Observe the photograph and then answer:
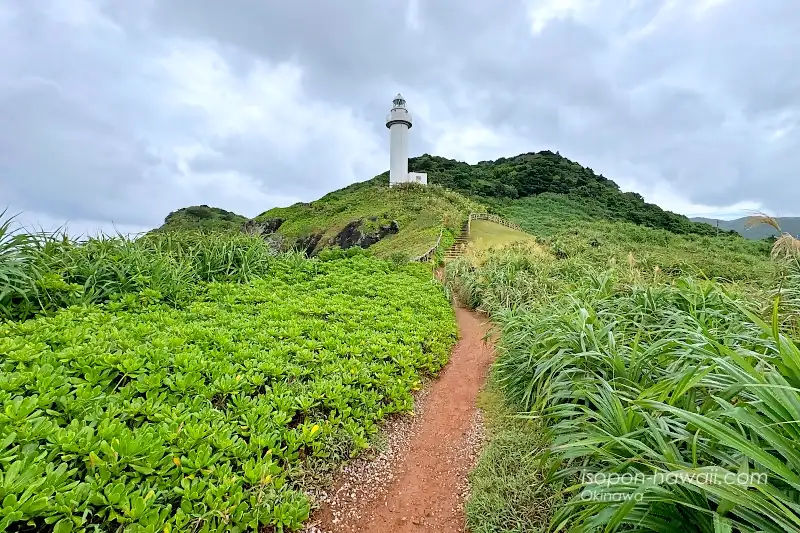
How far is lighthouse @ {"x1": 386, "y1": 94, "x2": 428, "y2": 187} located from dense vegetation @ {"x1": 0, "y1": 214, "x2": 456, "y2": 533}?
32.2 m

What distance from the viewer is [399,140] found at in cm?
3656

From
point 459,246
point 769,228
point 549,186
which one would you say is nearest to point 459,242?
point 459,246

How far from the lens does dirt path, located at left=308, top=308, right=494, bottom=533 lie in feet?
8.29

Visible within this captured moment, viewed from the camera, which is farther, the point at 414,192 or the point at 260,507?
the point at 414,192

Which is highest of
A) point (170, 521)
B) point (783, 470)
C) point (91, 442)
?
point (783, 470)

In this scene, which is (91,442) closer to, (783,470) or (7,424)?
(7,424)

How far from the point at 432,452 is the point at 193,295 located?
4043mm

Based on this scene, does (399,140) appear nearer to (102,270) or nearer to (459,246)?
(459,246)

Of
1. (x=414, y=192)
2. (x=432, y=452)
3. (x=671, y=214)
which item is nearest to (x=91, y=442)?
(x=432, y=452)

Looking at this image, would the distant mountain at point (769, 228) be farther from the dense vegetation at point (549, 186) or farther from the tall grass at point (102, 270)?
the dense vegetation at point (549, 186)

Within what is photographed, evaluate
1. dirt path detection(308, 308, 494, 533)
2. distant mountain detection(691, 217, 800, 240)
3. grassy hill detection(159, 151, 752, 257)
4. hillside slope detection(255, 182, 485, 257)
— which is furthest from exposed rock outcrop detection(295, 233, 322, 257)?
distant mountain detection(691, 217, 800, 240)

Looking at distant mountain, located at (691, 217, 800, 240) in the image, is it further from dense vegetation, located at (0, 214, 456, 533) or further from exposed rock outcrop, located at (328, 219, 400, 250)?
exposed rock outcrop, located at (328, 219, 400, 250)

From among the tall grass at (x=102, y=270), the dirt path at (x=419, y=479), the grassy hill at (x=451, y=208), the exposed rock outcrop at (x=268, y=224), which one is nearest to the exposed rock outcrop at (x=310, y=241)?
the grassy hill at (x=451, y=208)

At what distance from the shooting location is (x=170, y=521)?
1.78m
